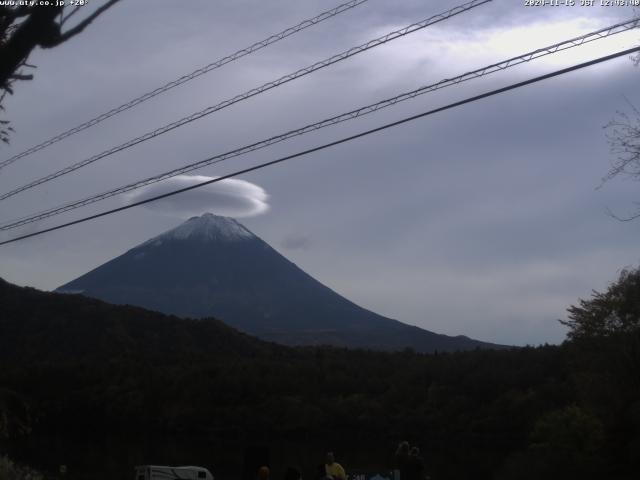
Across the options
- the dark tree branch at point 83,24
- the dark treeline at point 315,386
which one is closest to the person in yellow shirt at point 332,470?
the dark tree branch at point 83,24

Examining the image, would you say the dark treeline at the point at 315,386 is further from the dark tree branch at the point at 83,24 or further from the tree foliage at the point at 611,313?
the dark tree branch at the point at 83,24

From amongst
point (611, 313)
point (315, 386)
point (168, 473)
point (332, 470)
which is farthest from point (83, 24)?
point (315, 386)

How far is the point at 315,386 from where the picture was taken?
72812mm

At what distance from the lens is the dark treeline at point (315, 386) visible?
37781 millimetres

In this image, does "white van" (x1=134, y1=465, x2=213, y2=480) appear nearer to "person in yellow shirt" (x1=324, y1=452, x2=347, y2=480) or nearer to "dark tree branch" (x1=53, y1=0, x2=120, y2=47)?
"person in yellow shirt" (x1=324, y1=452, x2=347, y2=480)

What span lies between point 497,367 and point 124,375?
29.9 m

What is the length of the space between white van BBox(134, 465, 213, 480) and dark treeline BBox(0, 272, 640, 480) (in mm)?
12652

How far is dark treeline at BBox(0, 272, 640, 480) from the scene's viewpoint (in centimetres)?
3778

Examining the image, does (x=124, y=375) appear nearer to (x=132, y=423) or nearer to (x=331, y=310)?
Result: (x=132, y=423)

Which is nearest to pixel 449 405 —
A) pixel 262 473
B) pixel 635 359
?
pixel 635 359

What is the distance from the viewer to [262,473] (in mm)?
11938

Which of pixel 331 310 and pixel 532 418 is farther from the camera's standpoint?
pixel 331 310

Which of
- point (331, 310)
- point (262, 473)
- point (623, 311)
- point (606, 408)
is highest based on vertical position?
point (331, 310)

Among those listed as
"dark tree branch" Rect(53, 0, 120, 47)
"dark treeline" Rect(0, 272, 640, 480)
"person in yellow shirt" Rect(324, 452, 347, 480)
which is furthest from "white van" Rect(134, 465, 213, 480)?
"dark tree branch" Rect(53, 0, 120, 47)
